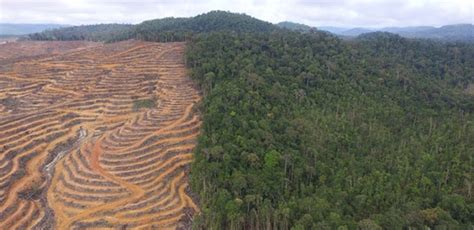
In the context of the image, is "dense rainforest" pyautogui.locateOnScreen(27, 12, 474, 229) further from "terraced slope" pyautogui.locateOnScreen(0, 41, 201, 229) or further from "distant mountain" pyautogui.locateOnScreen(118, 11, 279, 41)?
"distant mountain" pyautogui.locateOnScreen(118, 11, 279, 41)

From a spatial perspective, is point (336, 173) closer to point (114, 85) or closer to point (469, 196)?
point (469, 196)

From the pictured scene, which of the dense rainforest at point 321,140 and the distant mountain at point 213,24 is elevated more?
the distant mountain at point 213,24

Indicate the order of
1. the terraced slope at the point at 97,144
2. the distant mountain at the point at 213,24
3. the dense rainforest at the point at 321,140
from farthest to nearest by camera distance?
the distant mountain at the point at 213,24 < the terraced slope at the point at 97,144 < the dense rainforest at the point at 321,140

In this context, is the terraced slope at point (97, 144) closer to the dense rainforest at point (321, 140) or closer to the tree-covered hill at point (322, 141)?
the dense rainforest at point (321, 140)

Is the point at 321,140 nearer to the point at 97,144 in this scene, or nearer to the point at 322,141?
the point at 322,141

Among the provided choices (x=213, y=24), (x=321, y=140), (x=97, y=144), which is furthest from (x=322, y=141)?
(x=213, y=24)

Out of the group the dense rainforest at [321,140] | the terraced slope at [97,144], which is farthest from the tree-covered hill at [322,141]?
the terraced slope at [97,144]
